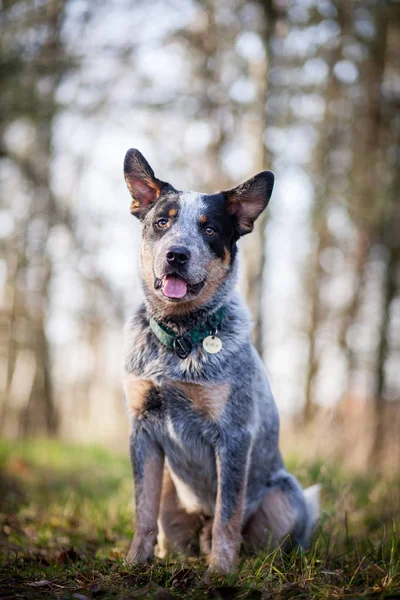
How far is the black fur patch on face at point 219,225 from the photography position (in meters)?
3.48

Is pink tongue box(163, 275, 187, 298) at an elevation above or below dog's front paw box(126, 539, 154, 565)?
above

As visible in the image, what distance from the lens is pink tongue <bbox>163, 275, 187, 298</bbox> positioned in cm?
330

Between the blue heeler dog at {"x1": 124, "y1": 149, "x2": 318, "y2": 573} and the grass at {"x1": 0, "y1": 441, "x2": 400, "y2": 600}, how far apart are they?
0.28m

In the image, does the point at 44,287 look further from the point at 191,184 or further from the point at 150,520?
the point at 150,520

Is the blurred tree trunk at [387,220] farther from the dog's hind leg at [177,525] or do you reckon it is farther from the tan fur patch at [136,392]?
the tan fur patch at [136,392]

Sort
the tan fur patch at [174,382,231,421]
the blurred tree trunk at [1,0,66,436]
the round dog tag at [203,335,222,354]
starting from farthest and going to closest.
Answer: the blurred tree trunk at [1,0,66,436] → the round dog tag at [203,335,222,354] → the tan fur patch at [174,382,231,421]

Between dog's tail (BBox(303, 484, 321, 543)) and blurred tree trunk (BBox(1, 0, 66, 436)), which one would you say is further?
blurred tree trunk (BBox(1, 0, 66, 436))

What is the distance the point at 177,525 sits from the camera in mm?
3846

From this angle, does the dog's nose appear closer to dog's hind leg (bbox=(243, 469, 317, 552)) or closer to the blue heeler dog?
the blue heeler dog

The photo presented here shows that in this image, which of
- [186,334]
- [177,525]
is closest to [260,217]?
[186,334]

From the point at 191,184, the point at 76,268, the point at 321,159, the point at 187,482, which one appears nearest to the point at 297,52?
the point at 321,159

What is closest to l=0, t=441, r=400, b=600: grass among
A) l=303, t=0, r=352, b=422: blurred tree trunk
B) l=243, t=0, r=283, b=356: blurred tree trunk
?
l=243, t=0, r=283, b=356: blurred tree trunk

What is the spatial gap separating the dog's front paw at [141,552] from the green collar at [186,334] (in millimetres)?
1106

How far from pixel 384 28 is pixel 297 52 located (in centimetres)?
323
